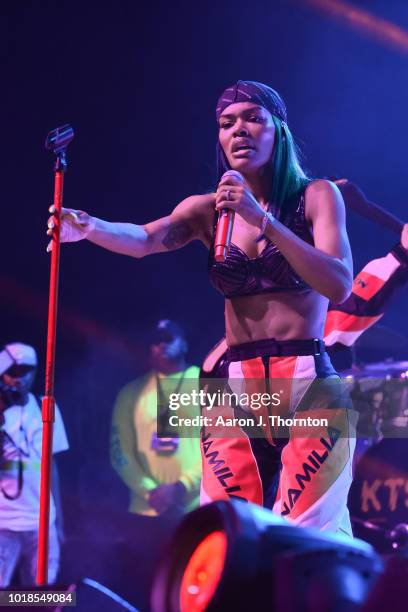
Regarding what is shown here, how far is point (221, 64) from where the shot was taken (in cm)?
547

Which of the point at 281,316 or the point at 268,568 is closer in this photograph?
the point at 268,568

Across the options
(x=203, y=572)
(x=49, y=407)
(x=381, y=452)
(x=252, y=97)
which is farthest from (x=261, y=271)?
(x=381, y=452)

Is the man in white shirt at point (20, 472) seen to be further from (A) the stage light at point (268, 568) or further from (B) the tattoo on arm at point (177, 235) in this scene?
(A) the stage light at point (268, 568)

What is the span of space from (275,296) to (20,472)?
11.9ft

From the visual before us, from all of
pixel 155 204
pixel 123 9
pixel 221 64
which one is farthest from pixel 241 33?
pixel 155 204

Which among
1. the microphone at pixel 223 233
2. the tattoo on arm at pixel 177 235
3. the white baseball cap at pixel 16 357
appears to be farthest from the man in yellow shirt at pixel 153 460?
the microphone at pixel 223 233


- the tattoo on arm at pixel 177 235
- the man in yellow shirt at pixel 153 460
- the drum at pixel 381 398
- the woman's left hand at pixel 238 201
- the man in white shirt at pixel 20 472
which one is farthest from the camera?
the man in yellow shirt at pixel 153 460

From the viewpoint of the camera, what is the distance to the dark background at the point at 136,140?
5176 mm

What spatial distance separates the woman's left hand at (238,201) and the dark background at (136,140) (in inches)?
116

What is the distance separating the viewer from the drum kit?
13.4 ft

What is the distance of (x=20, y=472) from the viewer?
17.9ft

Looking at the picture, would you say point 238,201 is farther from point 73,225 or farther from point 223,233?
point 73,225

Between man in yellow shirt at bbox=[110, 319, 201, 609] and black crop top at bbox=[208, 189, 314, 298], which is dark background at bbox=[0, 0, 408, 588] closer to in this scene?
man in yellow shirt at bbox=[110, 319, 201, 609]

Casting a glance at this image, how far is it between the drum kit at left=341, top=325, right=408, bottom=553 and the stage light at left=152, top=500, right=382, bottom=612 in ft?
9.29
